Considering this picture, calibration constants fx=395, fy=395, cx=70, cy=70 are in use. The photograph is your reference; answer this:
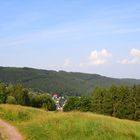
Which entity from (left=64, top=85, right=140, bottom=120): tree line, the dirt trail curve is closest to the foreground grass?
the dirt trail curve

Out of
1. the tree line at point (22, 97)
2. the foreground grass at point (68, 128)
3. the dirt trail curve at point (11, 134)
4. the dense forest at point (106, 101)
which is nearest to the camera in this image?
the dirt trail curve at point (11, 134)

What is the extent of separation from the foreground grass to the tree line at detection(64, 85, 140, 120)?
6460 centimetres

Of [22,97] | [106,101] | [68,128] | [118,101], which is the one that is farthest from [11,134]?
[22,97]

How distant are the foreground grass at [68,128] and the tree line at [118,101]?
64596 millimetres

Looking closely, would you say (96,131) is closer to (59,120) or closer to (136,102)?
(59,120)

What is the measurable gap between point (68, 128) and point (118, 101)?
239 feet

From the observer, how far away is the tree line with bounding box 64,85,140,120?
96562 mm

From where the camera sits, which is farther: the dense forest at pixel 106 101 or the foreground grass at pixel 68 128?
the dense forest at pixel 106 101

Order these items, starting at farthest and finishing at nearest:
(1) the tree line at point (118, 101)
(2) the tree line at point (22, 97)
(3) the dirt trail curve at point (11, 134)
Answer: (2) the tree line at point (22, 97) → (1) the tree line at point (118, 101) → (3) the dirt trail curve at point (11, 134)

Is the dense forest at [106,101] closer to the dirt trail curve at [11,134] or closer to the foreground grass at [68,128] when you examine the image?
the foreground grass at [68,128]

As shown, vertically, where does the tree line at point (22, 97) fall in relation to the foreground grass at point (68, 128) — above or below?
below

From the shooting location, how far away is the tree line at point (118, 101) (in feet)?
317

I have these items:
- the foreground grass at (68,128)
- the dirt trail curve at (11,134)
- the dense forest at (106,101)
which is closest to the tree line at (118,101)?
the dense forest at (106,101)

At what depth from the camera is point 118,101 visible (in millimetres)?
99312
